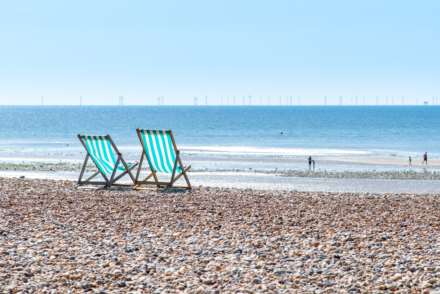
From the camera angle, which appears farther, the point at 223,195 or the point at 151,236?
the point at 223,195

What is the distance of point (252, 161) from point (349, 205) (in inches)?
880

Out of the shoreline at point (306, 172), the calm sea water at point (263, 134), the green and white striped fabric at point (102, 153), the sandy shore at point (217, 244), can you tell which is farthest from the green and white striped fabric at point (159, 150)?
the calm sea water at point (263, 134)

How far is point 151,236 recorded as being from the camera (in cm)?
866

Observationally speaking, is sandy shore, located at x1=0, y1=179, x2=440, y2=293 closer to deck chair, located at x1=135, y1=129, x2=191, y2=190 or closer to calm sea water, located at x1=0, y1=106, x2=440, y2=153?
deck chair, located at x1=135, y1=129, x2=191, y2=190

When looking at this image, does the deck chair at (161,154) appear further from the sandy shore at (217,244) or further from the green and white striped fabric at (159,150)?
the sandy shore at (217,244)

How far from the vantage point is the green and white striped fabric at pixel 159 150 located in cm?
1441

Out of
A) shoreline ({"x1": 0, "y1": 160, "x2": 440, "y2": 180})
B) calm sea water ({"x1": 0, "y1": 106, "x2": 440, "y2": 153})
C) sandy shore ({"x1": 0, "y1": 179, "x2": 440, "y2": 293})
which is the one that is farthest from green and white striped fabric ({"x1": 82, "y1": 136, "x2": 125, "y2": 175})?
calm sea water ({"x1": 0, "y1": 106, "x2": 440, "y2": 153})

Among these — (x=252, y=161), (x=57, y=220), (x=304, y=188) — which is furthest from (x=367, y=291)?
(x=252, y=161)

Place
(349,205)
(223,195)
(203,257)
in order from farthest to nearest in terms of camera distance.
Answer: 1. (223,195)
2. (349,205)
3. (203,257)

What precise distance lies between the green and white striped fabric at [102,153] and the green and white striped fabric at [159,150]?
0.74 m

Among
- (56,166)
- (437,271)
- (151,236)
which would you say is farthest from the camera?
(56,166)

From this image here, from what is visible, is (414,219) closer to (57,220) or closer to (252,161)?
(57,220)

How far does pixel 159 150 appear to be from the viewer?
47.9 feet

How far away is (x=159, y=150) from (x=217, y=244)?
6627 mm
